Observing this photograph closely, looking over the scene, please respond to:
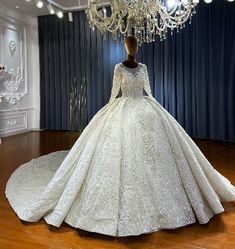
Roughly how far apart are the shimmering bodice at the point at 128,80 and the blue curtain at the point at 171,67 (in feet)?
11.4

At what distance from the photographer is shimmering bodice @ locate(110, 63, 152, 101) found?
2.48 m

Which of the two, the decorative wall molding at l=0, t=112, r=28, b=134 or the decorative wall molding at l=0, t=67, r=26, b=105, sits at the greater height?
the decorative wall molding at l=0, t=67, r=26, b=105

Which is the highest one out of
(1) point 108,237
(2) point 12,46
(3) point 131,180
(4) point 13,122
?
Result: (2) point 12,46

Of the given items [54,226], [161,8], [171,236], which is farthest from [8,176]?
[161,8]

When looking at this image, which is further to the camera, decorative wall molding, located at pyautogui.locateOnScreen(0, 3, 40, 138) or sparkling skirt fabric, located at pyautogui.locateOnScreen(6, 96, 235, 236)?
decorative wall molding, located at pyautogui.locateOnScreen(0, 3, 40, 138)

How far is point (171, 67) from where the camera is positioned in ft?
19.9

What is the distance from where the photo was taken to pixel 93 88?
6.89 meters

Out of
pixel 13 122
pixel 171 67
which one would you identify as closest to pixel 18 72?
pixel 13 122

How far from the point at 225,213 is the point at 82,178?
47.5 inches

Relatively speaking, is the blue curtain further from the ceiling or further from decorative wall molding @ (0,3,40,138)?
the ceiling

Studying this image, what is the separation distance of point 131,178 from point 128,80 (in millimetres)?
832

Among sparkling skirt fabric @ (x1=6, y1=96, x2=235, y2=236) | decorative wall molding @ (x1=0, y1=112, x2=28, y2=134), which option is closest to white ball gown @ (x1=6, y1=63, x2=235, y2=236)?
sparkling skirt fabric @ (x1=6, y1=96, x2=235, y2=236)

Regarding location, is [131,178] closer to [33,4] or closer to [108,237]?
[108,237]

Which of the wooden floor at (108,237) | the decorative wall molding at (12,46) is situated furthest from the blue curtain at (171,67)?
the wooden floor at (108,237)
